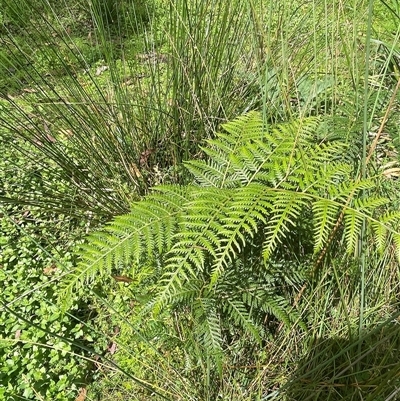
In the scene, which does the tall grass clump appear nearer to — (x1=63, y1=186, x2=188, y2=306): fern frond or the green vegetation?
the green vegetation

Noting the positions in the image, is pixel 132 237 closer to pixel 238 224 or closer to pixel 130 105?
pixel 238 224

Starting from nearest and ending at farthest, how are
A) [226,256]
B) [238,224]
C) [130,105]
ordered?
[238,224]
[226,256]
[130,105]

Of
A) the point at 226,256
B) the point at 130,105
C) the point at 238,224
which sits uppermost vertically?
the point at 130,105

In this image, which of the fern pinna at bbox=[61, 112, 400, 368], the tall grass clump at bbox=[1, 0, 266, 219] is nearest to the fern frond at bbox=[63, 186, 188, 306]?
the fern pinna at bbox=[61, 112, 400, 368]

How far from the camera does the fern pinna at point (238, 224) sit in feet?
3.31

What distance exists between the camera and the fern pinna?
3.31 feet

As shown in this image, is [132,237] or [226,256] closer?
[132,237]

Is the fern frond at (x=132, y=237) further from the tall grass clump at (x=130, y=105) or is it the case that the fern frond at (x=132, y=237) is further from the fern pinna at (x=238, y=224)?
the tall grass clump at (x=130, y=105)

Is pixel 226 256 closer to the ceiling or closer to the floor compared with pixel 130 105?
closer to the floor

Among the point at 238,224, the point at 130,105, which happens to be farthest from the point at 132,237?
the point at 130,105

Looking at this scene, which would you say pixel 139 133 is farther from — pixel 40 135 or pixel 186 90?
pixel 40 135

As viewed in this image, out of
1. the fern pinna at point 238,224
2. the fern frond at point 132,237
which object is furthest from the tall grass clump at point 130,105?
the fern frond at point 132,237

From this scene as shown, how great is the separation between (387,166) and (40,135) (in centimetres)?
112

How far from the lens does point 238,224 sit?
3.35ft
